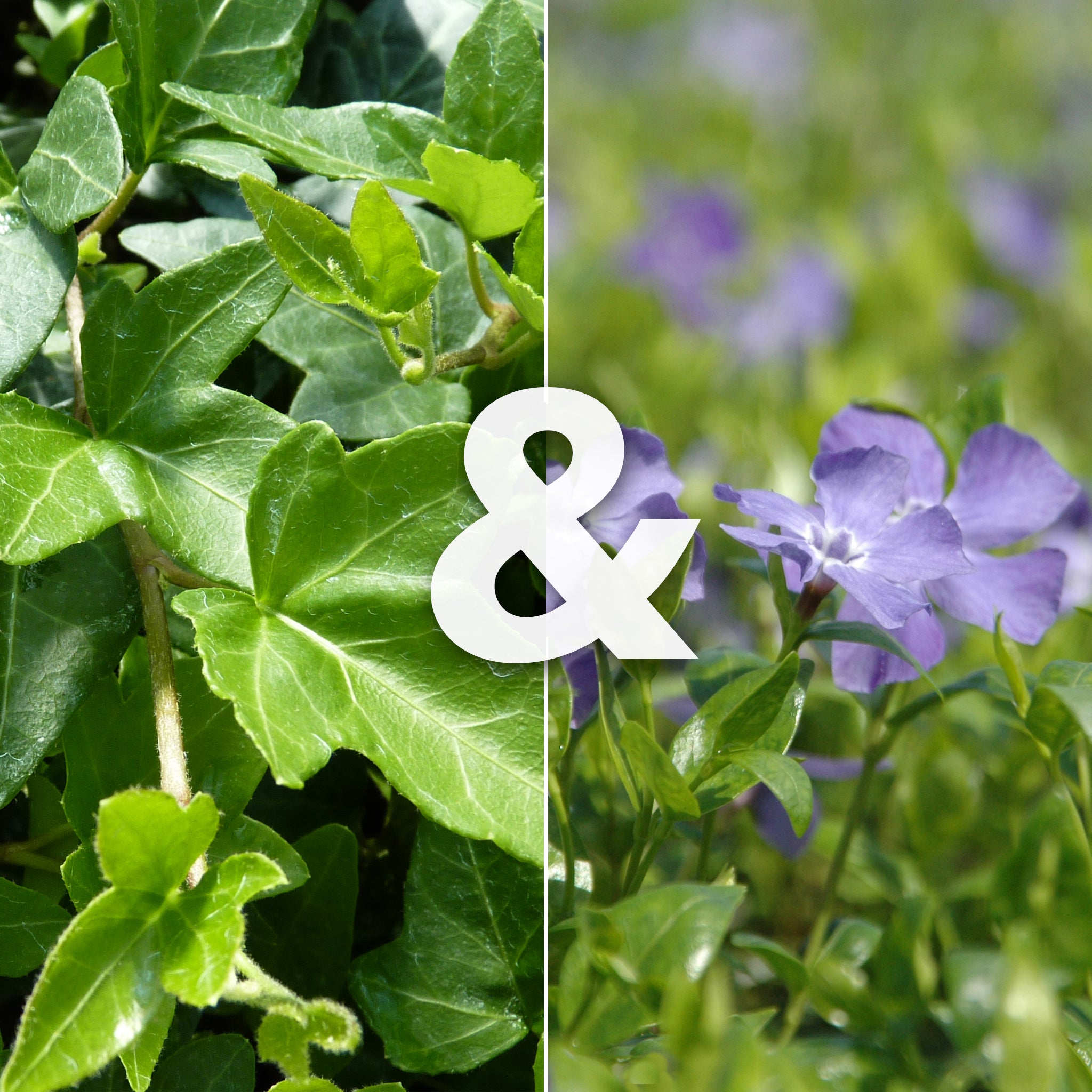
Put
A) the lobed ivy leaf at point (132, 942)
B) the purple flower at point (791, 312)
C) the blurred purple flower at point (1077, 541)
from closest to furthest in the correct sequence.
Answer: the lobed ivy leaf at point (132, 942) → the blurred purple flower at point (1077, 541) → the purple flower at point (791, 312)

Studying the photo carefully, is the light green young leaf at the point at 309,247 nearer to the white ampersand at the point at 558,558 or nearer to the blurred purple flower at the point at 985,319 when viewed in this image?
the white ampersand at the point at 558,558

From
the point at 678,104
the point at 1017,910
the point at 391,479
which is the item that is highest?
the point at 391,479

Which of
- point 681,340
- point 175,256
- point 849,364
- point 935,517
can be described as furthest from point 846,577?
point 681,340

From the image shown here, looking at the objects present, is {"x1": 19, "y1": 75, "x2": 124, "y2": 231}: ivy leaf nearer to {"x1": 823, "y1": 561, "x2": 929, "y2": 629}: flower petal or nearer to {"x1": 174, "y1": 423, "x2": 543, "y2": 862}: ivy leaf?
{"x1": 174, "y1": 423, "x2": 543, "y2": 862}: ivy leaf

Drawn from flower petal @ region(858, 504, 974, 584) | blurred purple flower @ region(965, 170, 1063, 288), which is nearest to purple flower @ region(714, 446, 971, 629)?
flower petal @ region(858, 504, 974, 584)

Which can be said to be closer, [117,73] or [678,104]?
[117,73]

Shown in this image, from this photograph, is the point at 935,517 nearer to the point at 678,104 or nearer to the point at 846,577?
the point at 846,577

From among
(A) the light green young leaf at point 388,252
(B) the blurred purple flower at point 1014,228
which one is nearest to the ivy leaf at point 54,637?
(A) the light green young leaf at point 388,252
